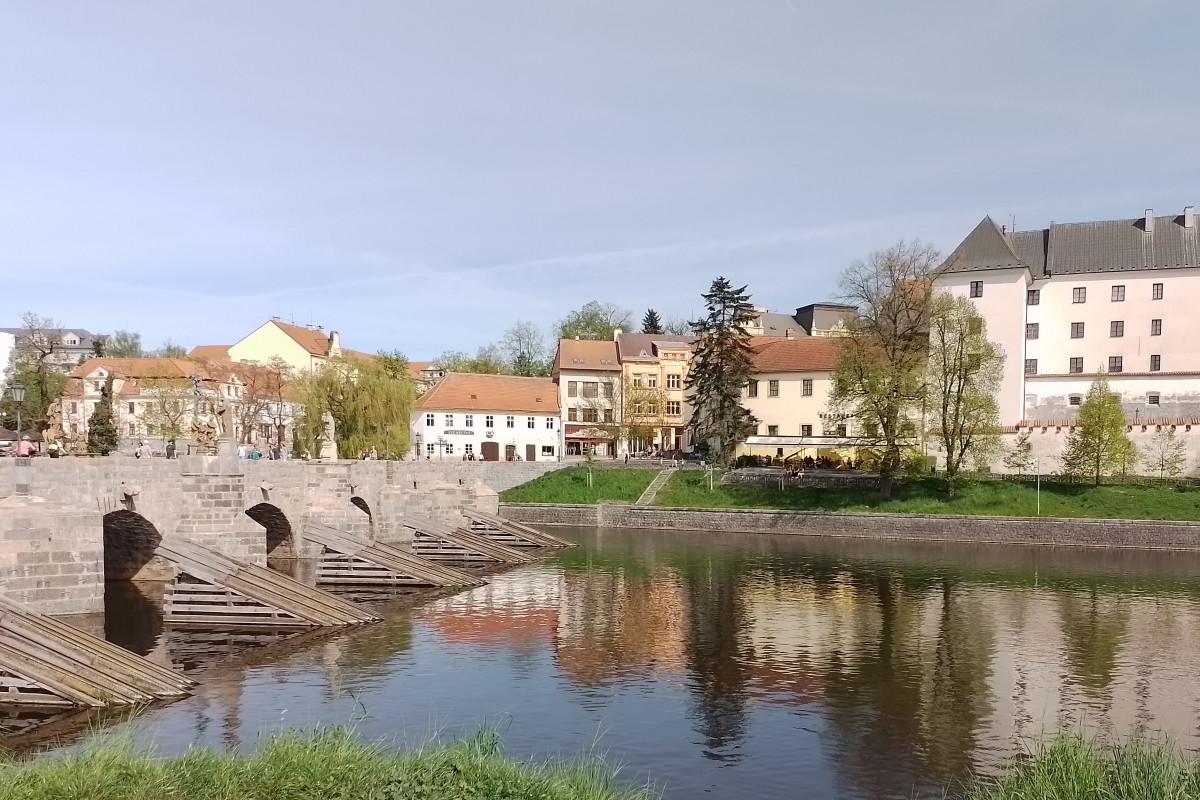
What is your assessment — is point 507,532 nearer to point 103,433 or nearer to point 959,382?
point 103,433

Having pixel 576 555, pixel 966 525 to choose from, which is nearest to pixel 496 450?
pixel 576 555

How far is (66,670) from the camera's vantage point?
1773cm

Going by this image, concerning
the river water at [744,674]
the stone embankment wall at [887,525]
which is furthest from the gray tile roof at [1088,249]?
the river water at [744,674]

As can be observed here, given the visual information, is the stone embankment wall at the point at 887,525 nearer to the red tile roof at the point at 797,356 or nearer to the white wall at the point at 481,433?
the white wall at the point at 481,433

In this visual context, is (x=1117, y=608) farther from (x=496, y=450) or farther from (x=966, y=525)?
(x=496, y=450)

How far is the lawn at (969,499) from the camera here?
49062 millimetres

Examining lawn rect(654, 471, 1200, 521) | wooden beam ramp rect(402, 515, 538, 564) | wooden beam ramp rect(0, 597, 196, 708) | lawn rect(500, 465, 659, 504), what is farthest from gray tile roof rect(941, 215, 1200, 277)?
wooden beam ramp rect(0, 597, 196, 708)

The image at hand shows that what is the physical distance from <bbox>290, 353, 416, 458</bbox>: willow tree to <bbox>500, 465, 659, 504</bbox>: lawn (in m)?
8.84

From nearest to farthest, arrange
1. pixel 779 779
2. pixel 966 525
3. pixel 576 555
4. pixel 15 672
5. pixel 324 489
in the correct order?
1. pixel 779 779
2. pixel 15 672
3. pixel 324 489
4. pixel 576 555
5. pixel 966 525

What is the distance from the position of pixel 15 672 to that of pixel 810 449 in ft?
188

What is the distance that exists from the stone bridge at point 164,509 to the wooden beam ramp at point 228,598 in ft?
6.63

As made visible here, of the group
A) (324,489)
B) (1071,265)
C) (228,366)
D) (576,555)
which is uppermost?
(1071,265)

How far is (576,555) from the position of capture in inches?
1766

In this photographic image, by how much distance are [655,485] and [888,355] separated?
55.7 feet
